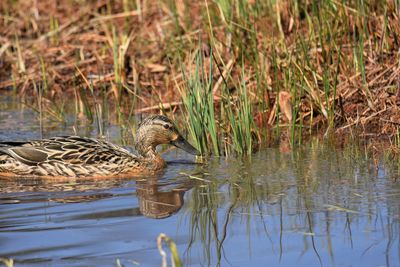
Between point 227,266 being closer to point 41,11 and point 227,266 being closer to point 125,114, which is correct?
point 125,114

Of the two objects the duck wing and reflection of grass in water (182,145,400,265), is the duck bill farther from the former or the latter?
reflection of grass in water (182,145,400,265)

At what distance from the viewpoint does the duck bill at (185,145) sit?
8.68 m

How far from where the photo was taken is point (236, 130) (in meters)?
8.45

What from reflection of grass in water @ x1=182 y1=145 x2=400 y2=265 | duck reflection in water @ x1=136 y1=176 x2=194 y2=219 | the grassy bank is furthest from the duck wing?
reflection of grass in water @ x1=182 y1=145 x2=400 y2=265

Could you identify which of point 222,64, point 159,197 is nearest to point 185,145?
point 159,197

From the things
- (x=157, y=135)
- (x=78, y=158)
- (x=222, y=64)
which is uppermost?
(x=222, y=64)

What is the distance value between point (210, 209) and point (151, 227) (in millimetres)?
562

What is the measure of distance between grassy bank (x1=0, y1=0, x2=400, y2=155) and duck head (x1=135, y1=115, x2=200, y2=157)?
0.60ft

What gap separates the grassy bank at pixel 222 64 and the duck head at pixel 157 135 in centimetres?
18

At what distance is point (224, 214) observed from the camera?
6.59 m

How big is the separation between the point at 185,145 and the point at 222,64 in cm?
204

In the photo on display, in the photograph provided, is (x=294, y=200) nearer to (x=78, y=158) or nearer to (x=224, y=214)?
(x=224, y=214)

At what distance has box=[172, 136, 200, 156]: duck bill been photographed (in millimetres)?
8680

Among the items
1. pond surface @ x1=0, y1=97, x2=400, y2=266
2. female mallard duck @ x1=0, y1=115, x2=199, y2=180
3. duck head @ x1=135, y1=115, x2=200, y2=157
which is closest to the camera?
pond surface @ x1=0, y1=97, x2=400, y2=266
